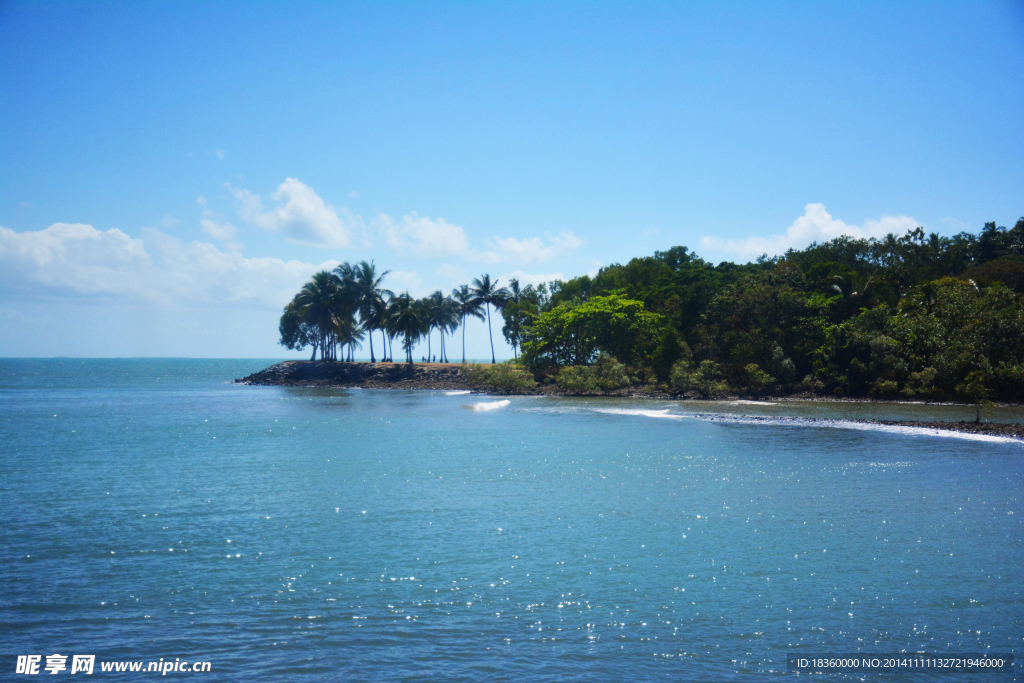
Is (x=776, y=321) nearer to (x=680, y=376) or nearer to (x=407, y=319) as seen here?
(x=680, y=376)

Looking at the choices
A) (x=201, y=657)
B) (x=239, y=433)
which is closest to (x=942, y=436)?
(x=201, y=657)

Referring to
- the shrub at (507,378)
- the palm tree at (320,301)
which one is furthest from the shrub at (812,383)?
the palm tree at (320,301)

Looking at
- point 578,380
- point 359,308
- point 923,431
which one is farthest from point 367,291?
point 923,431

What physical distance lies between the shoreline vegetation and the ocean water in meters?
23.1

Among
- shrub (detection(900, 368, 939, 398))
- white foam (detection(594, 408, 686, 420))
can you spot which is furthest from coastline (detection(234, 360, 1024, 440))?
shrub (detection(900, 368, 939, 398))

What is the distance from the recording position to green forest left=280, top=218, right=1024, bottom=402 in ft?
167

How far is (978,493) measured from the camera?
20.3m

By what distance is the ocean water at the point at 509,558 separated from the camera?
32.9ft

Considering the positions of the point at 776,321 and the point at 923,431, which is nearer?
the point at 923,431

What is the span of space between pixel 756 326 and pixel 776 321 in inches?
80.8

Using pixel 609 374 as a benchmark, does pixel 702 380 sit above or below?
below

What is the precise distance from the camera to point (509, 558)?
14.2m

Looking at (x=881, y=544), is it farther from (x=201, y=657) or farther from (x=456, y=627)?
(x=201, y=657)

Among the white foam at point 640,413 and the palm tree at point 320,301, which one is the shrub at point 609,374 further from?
the palm tree at point 320,301
